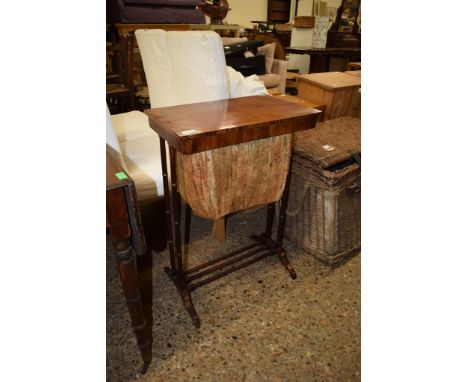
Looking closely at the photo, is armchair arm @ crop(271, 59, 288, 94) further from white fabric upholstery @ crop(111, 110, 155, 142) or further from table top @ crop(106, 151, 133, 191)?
table top @ crop(106, 151, 133, 191)

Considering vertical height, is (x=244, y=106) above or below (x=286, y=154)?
above

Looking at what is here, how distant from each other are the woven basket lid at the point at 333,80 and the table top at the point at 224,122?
129 cm

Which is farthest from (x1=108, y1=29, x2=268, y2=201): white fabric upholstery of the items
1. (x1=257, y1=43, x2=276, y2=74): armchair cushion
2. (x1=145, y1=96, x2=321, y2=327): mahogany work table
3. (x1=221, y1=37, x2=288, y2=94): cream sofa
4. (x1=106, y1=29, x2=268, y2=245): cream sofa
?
(x1=257, y1=43, x2=276, y2=74): armchair cushion

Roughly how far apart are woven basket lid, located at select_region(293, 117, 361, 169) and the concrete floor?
0.56 m

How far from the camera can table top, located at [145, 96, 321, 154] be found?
106 centimetres

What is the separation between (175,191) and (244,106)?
0.44m

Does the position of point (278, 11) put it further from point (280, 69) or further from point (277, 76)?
point (277, 76)

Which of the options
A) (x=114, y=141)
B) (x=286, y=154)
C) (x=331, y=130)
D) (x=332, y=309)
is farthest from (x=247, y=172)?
(x=331, y=130)

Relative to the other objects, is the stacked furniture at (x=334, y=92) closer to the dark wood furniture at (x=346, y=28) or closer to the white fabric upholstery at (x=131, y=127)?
the white fabric upholstery at (x=131, y=127)

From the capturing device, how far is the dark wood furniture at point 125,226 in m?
0.89

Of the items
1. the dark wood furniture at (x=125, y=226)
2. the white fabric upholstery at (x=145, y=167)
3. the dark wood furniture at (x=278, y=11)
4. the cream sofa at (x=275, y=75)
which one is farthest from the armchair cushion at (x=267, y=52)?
the dark wood furniture at (x=278, y=11)

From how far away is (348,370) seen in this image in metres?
1.24

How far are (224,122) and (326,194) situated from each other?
2.43 ft
